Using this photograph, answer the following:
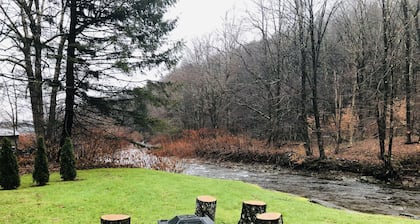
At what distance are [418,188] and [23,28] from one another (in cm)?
1679

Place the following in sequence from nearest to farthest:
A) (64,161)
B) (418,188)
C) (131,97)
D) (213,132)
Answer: (64,161) → (418,188) → (131,97) → (213,132)

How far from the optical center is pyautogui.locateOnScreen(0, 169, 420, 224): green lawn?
568 cm

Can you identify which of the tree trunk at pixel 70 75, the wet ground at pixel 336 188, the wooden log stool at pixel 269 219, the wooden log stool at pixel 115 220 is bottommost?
the wet ground at pixel 336 188

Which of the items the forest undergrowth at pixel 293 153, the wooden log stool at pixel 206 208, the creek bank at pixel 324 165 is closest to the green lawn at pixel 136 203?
the wooden log stool at pixel 206 208

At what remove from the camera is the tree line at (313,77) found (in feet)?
51.9

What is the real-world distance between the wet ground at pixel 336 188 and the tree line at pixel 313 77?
216cm

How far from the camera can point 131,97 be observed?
12.5 meters

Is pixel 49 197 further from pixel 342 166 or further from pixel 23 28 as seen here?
pixel 342 166

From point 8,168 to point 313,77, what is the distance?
15152mm

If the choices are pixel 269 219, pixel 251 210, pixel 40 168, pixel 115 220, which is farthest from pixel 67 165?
pixel 269 219

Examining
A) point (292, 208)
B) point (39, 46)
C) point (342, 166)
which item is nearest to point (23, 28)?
point (39, 46)

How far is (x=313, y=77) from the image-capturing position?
58.9ft

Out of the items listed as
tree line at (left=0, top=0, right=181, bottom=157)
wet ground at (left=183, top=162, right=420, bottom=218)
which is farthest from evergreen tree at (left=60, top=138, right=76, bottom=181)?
wet ground at (left=183, top=162, right=420, bottom=218)

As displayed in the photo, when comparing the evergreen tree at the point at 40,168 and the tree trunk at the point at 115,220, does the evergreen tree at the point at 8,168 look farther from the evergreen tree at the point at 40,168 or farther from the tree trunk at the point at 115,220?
the tree trunk at the point at 115,220
